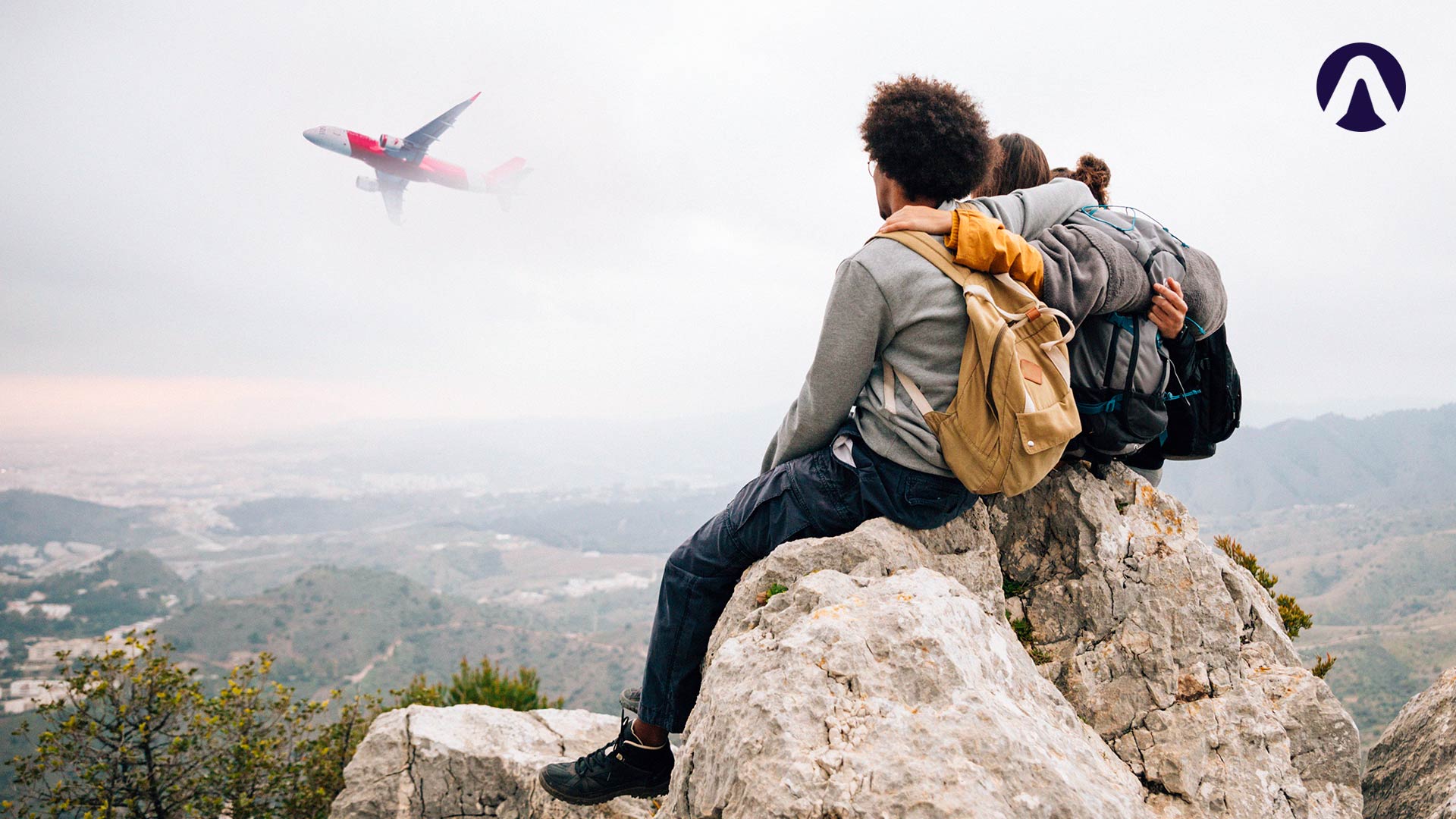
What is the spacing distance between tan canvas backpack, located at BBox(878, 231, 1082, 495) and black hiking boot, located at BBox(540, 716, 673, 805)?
235 centimetres

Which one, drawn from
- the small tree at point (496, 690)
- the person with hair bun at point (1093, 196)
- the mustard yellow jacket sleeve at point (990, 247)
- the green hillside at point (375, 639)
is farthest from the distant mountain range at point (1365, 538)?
the green hillside at point (375, 639)

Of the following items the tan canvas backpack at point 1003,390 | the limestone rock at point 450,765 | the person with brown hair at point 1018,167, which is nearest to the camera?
the tan canvas backpack at point 1003,390

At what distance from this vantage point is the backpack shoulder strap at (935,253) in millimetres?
3297

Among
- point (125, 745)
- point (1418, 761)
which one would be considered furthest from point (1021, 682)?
point (125, 745)

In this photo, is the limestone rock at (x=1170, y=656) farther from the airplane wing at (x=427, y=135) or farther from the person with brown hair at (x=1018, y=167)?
the airplane wing at (x=427, y=135)

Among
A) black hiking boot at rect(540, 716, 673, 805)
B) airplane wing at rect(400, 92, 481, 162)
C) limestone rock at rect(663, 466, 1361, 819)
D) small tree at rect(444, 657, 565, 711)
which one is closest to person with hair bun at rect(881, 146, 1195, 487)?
limestone rock at rect(663, 466, 1361, 819)

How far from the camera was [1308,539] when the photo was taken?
120938 mm

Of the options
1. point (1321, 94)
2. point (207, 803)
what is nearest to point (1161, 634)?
point (1321, 94)

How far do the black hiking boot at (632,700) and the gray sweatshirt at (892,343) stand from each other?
1.79 m

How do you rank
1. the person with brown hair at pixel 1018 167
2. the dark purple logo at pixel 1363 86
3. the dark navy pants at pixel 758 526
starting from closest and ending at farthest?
the dark navy pants at pixel 758 526 → the person with brown hair at pixel 1018 167 → the dark purple logo at pixel 1363 86

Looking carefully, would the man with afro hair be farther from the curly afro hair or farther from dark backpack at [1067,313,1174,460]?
dark backpack at [1067,313,1174,460]

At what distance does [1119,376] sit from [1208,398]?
99 cm

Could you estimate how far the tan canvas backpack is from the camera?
319cm

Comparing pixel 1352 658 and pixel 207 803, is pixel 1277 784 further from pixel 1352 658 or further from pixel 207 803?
pixel 1352 658
